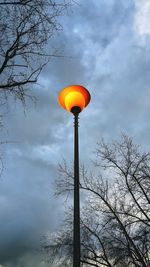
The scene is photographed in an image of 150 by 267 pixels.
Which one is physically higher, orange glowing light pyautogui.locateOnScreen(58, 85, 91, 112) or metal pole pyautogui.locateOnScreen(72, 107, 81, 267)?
orange glowing light pyautogui.locateOnScreen(58, 85, 91, 112)

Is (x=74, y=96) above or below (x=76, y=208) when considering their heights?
above

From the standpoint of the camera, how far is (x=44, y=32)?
716 centimetres

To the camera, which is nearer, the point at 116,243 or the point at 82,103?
the point at 82,103

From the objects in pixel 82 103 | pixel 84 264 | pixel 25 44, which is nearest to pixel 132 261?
pixel 84 264

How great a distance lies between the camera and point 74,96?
733 centimetres

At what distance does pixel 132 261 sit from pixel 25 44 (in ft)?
39.1

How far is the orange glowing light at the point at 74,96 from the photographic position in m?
7.31

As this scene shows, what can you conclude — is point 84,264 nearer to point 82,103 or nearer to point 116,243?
point 116,243

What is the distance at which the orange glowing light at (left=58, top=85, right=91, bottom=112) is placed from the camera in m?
7.31

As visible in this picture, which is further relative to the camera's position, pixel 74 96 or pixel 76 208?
pixel 74 96

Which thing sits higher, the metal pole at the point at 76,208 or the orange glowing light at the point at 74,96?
the orange glowing light at the point at 74,96

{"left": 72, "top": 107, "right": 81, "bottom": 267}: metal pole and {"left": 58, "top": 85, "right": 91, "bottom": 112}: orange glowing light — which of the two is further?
{"left": 58, "top": 85, "right": 91, "bottom": 112}: orange glowing light

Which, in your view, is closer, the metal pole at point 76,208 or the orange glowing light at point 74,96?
the metal pole at point 76,208

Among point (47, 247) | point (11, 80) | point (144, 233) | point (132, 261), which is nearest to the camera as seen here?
point (11, 80)
